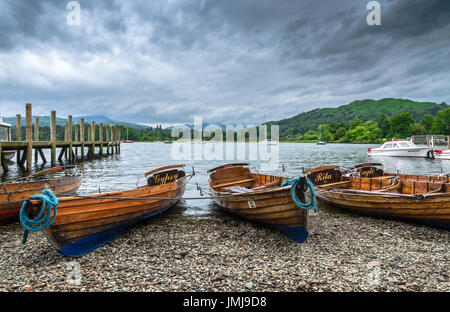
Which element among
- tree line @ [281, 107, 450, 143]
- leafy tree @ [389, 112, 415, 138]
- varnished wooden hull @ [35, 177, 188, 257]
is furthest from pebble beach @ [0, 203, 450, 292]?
leafy tree @ [389, 112, 415, 138]

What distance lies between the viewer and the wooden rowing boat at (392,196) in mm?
7738

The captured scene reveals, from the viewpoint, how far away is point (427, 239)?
735 cm

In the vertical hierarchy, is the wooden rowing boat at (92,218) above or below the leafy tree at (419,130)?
below

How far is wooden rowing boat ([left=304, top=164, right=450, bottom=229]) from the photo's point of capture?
25.4 ft

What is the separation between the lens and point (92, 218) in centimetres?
668

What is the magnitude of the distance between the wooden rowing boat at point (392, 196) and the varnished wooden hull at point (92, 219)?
7692 millimetres

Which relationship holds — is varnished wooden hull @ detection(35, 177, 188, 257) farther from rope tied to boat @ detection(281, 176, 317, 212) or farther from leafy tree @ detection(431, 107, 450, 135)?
leafy tree @ detection(431, 107, 450, 135)

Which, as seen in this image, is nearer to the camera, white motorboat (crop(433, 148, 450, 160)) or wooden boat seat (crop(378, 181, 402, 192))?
wooden boat seat (crop(378, 181, 402, 192))

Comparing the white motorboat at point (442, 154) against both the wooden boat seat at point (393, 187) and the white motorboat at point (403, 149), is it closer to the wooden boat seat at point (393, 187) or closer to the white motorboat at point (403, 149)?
the white motorboat at point (403, 149)

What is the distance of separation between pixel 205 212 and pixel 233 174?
2.59 m

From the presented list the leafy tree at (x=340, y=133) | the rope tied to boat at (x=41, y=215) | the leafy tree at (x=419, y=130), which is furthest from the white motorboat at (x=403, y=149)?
the leafy tree at (x=340, y=133)

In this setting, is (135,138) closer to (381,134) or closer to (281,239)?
(381,134)

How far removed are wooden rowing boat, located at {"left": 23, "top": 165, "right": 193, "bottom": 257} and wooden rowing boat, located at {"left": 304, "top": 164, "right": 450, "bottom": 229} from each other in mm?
7583
